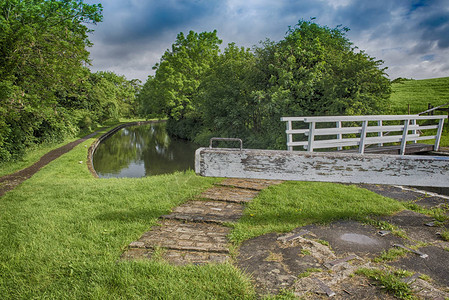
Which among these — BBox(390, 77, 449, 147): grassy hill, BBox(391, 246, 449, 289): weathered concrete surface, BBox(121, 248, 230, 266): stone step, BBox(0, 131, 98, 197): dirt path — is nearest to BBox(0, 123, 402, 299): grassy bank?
BBox(121, 248, 230, 266): stone step

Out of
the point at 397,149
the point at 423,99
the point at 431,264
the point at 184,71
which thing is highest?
the point at 184,71

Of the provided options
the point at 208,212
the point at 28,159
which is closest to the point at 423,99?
the point at 208,212

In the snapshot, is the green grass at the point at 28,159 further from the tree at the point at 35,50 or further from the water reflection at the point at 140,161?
the water reflection at the point at 140,161

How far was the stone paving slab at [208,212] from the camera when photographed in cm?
490

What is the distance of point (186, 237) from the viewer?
164 inches

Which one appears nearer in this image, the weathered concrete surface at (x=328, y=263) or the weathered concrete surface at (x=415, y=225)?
the weathered concrete surface at (x=328, y=263)

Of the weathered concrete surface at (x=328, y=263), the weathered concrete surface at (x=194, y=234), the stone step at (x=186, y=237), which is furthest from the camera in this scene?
the stone step at (x=186, y=237)

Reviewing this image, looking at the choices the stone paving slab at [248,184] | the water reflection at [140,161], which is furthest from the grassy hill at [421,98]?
the water reflection at [140,161]

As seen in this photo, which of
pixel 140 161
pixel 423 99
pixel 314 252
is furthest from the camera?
pixel 423 99

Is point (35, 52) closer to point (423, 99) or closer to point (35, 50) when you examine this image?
point (35, 50)

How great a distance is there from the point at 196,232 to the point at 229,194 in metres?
2.23

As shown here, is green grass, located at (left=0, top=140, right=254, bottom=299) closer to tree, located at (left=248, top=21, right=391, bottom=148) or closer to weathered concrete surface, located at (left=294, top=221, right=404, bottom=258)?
weathered concrete surface, located at (left=294, top=221, right=404, bottom=258)

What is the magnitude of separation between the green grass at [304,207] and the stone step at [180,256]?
20.4 inches

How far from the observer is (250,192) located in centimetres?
667
